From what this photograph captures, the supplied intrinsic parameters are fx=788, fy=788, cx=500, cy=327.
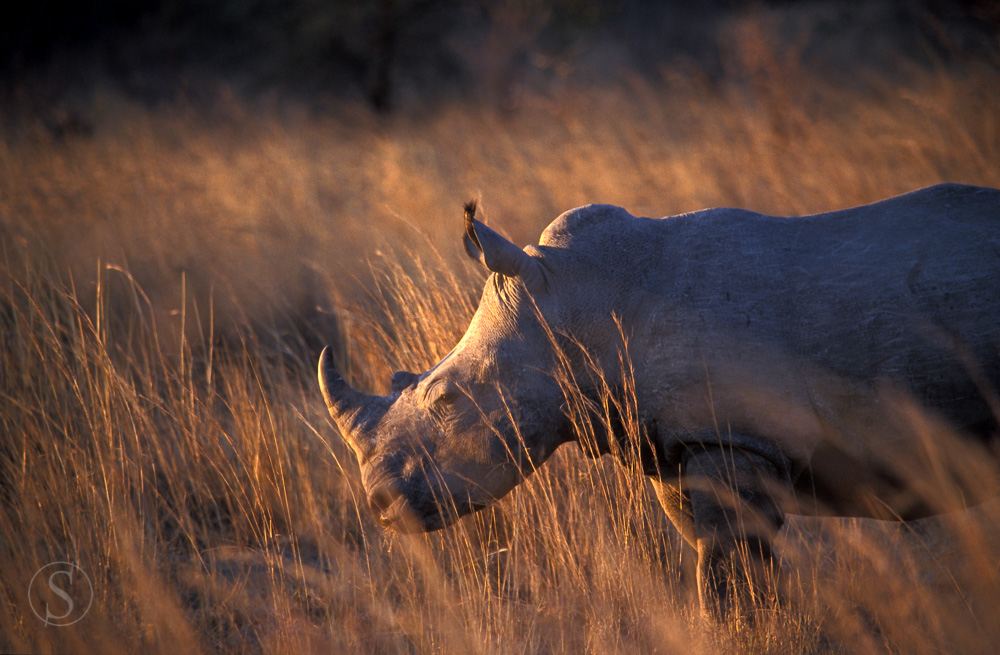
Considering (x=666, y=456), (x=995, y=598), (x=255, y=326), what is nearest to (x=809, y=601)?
(x=995, y=598)

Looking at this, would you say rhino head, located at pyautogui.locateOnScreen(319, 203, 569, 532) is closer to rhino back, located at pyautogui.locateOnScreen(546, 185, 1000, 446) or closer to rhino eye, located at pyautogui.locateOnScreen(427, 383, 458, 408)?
rhino eye, located at pyautogui.locateOnScreen(427, 383, 458, 408)

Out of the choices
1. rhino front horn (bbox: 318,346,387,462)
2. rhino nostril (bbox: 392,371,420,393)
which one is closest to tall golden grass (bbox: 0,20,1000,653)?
rhino front horn (bbox: 318,346,387,462)

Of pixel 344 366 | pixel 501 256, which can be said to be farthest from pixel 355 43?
pixel 501 256

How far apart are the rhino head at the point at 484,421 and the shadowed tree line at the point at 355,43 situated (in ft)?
33.9

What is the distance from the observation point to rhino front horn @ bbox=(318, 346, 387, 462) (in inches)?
102

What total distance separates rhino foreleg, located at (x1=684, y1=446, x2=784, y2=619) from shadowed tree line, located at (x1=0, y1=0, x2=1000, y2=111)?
1070cm

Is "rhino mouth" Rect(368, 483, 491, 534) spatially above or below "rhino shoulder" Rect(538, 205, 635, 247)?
below

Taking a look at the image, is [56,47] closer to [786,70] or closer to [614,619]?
[786,70]

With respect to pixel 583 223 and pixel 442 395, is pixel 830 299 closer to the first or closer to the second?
pixel 583 223

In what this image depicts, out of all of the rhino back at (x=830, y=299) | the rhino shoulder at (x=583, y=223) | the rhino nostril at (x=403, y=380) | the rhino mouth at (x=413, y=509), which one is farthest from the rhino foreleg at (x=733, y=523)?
the rhino nostril at (x=403, y=380)

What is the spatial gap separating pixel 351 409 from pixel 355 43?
14580 millimetres

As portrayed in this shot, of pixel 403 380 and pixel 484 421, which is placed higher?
pixel 403 380

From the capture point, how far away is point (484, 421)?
7.98 ft

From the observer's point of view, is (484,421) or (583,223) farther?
(583,223)
